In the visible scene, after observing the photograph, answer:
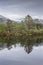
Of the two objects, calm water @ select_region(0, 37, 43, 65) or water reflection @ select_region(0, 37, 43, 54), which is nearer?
calm water @ select_region(0, 37, 43, 65)

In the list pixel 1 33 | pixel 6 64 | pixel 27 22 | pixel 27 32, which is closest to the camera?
pixel 6 64

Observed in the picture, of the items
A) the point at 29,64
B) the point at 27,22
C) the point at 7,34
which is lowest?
the point at 29,64

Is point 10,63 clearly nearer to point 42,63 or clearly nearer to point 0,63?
point 0,63

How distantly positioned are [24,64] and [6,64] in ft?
2.91

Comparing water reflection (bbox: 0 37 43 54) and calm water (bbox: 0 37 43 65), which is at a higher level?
water reflection (bbox: 0 37 43 54)

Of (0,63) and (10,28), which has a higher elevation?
(10,28)

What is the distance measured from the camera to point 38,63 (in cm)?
1191

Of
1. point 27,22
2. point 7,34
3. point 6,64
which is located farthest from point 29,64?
point 27,22

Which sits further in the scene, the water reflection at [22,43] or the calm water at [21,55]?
the water reflection at [22,43]

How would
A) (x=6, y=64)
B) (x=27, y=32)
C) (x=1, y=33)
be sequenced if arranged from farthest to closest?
1. (x=27, y=32)
2. (x=1, y=33)
3. (x=6, y=64)

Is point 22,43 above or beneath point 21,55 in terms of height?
above

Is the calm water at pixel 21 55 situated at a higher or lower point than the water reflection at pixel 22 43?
lower

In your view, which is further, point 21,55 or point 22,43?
point 22,43

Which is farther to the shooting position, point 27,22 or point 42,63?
point 27,22
